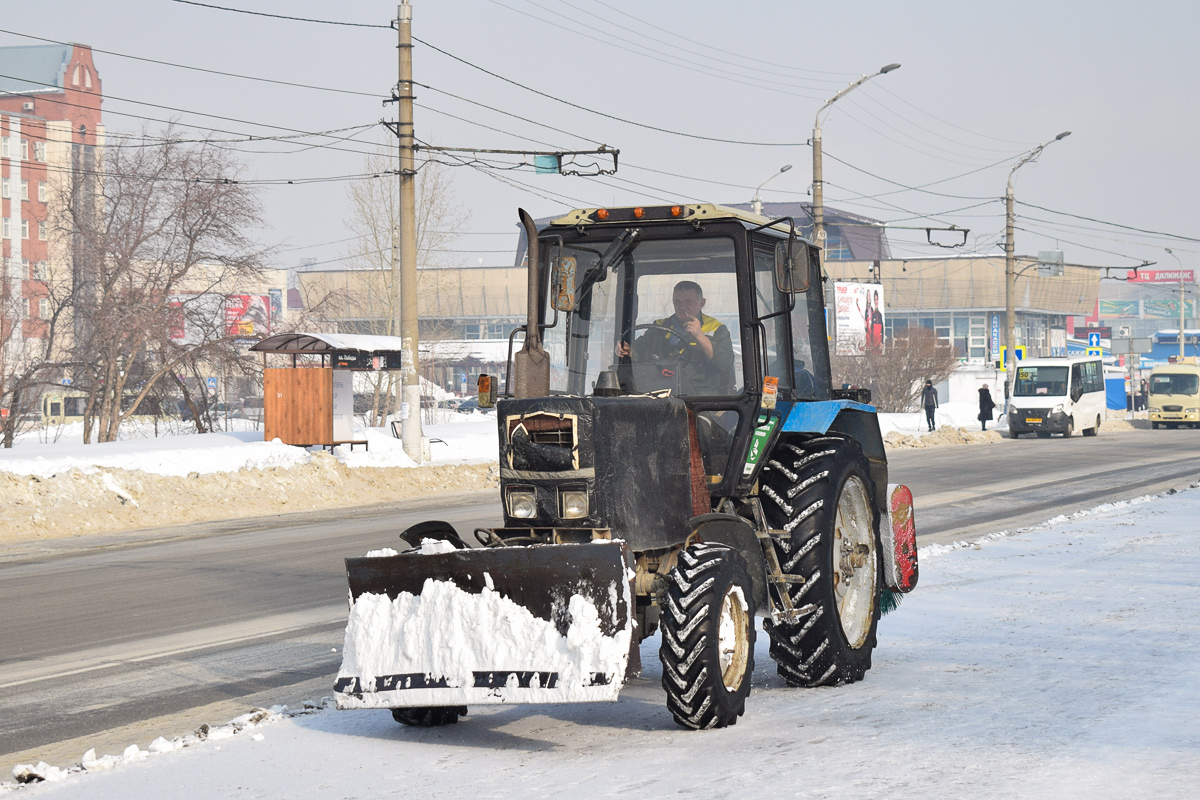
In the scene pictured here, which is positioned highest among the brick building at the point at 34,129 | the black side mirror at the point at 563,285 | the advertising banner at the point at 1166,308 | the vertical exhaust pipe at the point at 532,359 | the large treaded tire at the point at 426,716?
the brick building at the point at 34,129

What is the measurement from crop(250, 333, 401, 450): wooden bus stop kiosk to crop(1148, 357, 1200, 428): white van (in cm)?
3619

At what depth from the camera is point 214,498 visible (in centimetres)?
1994

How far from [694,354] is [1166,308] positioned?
180 metres

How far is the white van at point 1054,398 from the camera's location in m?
43.9

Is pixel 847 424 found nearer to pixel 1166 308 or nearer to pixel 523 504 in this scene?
pixel 523 504

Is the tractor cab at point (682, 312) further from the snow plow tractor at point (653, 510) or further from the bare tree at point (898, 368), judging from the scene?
the bare tree at point (898, 368)

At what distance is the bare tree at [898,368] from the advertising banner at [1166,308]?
122700 mm

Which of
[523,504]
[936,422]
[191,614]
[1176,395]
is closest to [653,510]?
[523,504]

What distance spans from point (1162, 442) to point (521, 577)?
36685 millimetres

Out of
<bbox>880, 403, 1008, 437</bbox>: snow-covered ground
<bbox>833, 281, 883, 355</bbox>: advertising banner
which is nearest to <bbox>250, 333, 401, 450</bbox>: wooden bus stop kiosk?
<bbox>880, 403, 1008, 437</bbox>: snow-covered ground

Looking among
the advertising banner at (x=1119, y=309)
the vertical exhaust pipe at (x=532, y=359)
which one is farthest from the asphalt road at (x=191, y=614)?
the advertising banner at (x=1119, y=309)

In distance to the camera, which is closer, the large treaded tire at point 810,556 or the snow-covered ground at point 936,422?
the large treaded tire at point 810,556

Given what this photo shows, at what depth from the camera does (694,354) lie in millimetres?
7020

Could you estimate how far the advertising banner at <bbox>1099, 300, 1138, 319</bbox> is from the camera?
17925 cm
